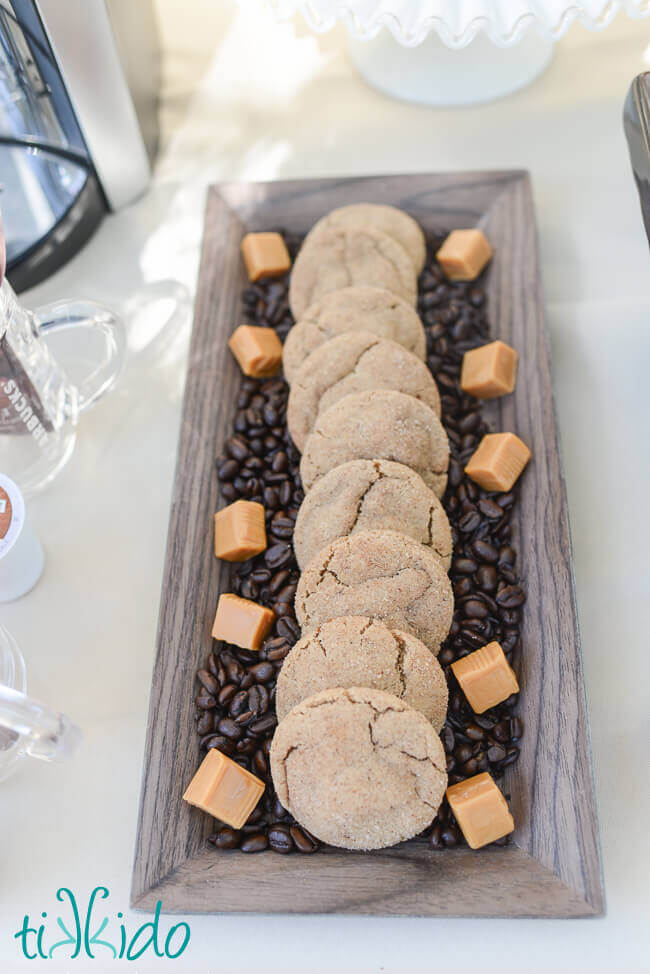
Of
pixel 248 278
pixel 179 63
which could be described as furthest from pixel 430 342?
pixel 179 63

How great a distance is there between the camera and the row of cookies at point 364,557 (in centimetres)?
87

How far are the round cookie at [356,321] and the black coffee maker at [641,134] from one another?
302mm

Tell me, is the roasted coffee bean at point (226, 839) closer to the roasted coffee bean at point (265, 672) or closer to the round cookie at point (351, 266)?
the roasted coffee bean at point (265, 672)

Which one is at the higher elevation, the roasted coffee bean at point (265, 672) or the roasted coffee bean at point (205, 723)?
the roasted coffee bean at point (265, 672)

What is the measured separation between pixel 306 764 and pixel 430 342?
599 mm

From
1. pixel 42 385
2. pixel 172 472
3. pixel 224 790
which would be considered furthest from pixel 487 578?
pixel 42 385

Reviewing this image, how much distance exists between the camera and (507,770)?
0.96 meters

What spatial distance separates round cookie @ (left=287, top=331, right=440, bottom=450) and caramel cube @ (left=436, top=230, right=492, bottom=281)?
0.71 feet

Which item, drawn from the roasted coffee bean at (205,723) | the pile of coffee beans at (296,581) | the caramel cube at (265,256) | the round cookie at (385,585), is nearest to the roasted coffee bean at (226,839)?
the pile of coffee beans at (296,581)

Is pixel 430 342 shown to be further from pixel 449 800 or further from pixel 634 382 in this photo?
pixel 449 800

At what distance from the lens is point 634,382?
1.29m

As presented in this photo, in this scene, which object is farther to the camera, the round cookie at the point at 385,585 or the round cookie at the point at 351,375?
the round cookie at the point at 351,375

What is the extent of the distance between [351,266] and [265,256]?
144mm

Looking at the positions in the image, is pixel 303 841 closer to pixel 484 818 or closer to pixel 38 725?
pixel 484 818
